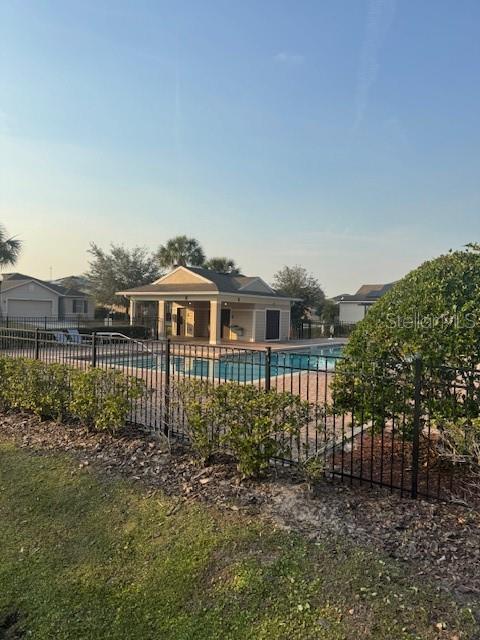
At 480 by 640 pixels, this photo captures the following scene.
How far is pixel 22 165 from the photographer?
11414 millimetres

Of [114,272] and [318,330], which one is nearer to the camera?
[114,272]

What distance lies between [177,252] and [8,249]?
14.7 metres

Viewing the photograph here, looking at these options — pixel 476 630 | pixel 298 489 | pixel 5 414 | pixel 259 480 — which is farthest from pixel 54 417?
pixel 476 630

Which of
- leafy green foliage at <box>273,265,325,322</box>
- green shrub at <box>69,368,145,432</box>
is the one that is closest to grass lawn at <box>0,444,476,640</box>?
green shrub at <box>69,368,145,432</box>

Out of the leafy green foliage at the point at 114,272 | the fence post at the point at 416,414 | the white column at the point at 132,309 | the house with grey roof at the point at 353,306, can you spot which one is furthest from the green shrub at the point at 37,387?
the house with grey roof at the point at 353,306

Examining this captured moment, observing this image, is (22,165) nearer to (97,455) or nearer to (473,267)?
(97,455)

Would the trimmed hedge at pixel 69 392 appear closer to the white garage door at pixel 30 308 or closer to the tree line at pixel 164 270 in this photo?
the tree line at pixel 164 270

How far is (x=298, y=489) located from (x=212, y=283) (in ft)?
72.9

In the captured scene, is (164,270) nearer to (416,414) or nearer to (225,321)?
(225,321)

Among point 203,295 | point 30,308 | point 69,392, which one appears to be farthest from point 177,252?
point 69,392

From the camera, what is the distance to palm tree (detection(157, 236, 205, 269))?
38.6m

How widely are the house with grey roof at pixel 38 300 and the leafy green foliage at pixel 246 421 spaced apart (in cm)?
2985

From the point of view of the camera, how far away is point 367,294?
41781mm

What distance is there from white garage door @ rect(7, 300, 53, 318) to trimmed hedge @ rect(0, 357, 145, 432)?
1131 inches
